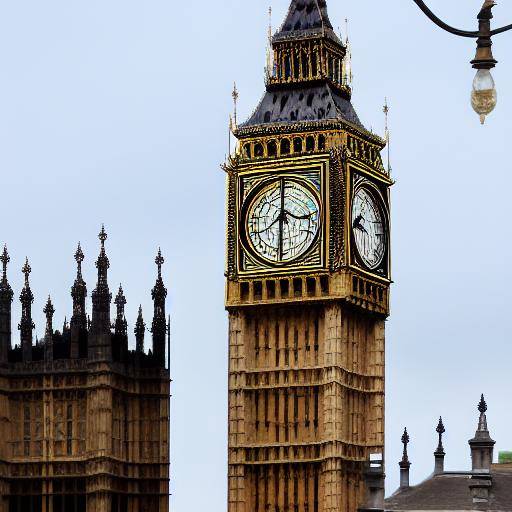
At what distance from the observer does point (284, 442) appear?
305ft

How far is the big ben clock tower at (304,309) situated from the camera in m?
92.1

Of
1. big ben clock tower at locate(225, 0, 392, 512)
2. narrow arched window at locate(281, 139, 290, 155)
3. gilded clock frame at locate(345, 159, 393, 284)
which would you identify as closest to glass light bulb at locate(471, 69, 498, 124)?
big ben clock tower at locate(225, 0, 392, 512)

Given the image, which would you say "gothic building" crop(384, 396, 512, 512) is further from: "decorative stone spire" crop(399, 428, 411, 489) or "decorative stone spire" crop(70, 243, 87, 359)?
"decorative stone spire" crop(70, 243, 87, 359)

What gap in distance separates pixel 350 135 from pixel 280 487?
15.9 meters

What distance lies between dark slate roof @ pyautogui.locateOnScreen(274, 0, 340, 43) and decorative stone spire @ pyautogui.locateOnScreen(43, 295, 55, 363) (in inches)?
663

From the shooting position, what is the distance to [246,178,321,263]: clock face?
92938 millimetres

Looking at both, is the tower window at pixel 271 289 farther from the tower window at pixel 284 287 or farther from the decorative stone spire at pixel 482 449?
the decorative stone spire at pixel 482 449

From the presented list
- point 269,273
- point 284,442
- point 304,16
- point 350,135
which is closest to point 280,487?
point 284,442

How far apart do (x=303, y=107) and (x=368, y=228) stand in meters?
6.28

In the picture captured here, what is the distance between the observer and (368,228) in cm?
9512

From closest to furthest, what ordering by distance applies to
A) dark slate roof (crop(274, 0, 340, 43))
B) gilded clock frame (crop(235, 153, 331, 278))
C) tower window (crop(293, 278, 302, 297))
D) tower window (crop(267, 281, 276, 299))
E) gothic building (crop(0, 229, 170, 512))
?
gothic building (crop(0, 229, 170, 512)), gilded clock frame (crop(235, 153, 331, 278)), tower window (crop(293, 278, 302, 297)), tower window (crop(267, 281, 276, 299)), dark slate roof (crop(274, 0, 340, 43))

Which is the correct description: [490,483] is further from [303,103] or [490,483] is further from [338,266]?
[303,103]

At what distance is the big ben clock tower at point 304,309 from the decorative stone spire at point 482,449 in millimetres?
19083

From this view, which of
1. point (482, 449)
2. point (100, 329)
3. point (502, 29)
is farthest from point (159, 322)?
point (502, 29)
